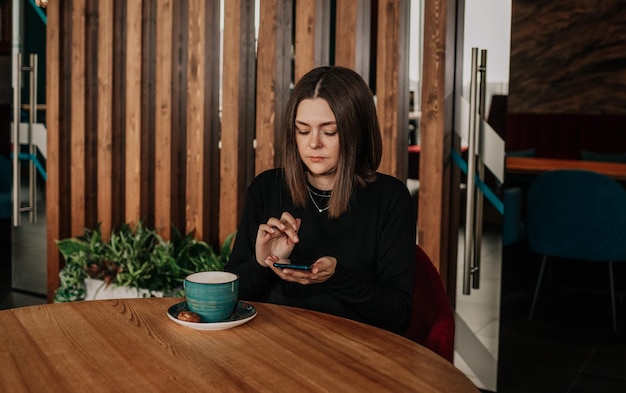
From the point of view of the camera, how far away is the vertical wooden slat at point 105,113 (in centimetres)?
411

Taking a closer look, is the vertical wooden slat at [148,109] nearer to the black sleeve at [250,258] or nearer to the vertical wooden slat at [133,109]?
the vertical wooden slat at [133,109]

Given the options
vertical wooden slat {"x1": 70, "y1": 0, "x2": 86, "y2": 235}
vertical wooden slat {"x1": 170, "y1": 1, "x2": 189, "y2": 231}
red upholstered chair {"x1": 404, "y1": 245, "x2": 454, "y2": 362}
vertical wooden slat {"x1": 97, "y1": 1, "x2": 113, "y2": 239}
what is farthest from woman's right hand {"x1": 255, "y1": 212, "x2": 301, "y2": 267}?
vertical wooden slat {"x1": 70, "y1": 0, "x2": 86, "y2": 235}

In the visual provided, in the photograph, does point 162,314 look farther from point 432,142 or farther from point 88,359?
A: point 432,142

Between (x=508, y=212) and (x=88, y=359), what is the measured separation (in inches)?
139

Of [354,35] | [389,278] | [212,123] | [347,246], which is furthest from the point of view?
[212,123]

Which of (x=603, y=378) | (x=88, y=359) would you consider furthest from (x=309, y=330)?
(x=603, y=378)

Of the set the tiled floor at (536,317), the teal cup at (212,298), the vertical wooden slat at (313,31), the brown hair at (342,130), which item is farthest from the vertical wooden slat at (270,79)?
the teal cup at (212,298)

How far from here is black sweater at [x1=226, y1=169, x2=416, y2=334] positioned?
2.00m

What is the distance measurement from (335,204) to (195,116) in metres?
1.92

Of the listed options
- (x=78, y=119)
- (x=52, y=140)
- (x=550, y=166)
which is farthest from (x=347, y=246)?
(x=550, y=166)

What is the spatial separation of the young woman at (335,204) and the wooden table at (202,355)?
1.20ft

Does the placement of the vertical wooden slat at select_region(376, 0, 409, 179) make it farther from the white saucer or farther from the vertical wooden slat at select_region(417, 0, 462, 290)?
the white saucer

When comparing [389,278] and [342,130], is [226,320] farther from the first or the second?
[342,130]

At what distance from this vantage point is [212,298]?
1581 mm
